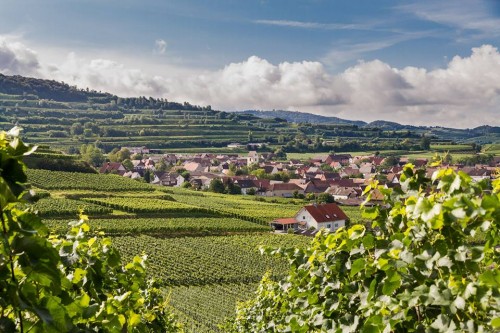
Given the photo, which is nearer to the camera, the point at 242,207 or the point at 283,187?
the point at 242,207

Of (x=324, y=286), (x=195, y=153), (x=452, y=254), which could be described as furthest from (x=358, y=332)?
(x=195, y=153)

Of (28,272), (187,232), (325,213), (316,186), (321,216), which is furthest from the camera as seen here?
(316,186)

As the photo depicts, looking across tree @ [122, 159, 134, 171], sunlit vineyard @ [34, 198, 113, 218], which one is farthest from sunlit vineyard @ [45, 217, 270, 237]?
tree @ [122, 159, 134, 171]

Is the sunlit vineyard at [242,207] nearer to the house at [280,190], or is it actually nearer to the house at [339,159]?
the house at [280,190]

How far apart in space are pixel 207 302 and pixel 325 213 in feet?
132

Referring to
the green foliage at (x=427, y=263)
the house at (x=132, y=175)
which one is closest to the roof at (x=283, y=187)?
the house at (x=132, y=175)

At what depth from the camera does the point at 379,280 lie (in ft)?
12.6

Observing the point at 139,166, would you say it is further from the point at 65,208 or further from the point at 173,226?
the point at 173,226

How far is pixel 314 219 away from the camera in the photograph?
73438 millimetres

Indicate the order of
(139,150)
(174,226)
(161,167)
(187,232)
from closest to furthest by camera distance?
(174,226), (187,232), (161,167), (139,150)

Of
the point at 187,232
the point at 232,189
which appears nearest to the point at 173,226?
the point at 187,232

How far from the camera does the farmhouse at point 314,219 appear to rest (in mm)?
73188

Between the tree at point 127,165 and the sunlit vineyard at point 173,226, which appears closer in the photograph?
the sunlit vineyard at point 173,226

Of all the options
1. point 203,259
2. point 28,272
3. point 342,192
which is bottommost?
point 203,259
